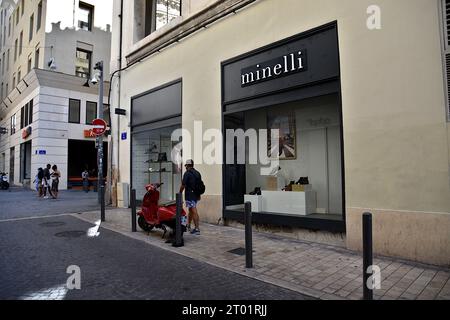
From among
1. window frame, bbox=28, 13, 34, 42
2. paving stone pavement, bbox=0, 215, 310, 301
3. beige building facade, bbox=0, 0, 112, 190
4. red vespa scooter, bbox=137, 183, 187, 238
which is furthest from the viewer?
window frame, bbox=28, 13, 34, 42

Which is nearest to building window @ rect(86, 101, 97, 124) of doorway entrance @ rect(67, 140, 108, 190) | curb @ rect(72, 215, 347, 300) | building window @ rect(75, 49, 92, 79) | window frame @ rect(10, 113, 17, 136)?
doorway entrance @ rect(67, 140, 108, 190)

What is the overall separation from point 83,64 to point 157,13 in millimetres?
13510

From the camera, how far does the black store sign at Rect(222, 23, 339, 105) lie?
6.11 meters

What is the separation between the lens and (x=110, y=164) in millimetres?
12625

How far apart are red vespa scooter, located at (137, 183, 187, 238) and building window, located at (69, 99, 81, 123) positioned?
17321 mm

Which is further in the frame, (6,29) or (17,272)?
(6,29)

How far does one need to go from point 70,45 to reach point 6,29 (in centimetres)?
1601

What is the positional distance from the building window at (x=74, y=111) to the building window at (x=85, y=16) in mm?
5733

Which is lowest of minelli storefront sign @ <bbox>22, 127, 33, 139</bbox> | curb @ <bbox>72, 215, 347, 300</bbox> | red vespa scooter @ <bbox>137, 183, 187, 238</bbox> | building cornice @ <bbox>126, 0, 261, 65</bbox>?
curb @ <bbox>72, 215, 347, 300</bbox>

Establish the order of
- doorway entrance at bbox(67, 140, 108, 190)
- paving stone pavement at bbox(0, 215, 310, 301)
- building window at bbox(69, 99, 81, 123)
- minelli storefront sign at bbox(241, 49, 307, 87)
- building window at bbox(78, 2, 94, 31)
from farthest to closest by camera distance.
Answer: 1. building window at bbox(78, 2, 94, 31)
2. doorway entrance at bbox(67, 140, 108, 190)
3. building window at bbox(69, 99, 81, 123)
4. minelli storefront sign at bbox(241, 49, 307, 87)
5. paving stone pavement at bbox(0, 215, 310, 301)

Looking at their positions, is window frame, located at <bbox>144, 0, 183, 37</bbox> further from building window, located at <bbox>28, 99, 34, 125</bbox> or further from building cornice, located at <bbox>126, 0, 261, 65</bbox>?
building window, located at <bbox>28, 99, 34, 125</bbox>

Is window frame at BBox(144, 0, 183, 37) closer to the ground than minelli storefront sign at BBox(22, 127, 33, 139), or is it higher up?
higher up

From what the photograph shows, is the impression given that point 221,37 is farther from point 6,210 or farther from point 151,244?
point 6,210
